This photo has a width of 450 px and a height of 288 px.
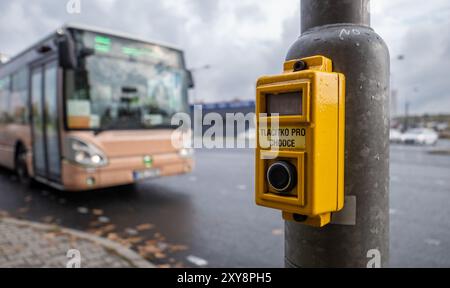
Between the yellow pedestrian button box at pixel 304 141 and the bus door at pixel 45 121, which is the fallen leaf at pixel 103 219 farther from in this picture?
the yellow pedestrian button box at pixel 304 141

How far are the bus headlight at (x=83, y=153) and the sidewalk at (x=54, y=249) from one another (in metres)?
1.52

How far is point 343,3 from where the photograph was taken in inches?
55.4

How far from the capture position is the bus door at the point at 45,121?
6973 mm

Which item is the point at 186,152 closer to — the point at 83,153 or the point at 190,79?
the point at 190,79

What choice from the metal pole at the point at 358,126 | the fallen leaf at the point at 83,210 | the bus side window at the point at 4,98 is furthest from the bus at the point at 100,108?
the metal pole at the point at 358,126

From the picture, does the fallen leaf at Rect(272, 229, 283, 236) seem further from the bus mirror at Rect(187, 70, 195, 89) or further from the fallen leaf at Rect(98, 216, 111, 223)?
the bus mirror at Rect(187, 70, 195, 89)

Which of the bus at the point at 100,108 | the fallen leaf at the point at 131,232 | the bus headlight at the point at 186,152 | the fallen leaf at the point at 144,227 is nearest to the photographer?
the fallen leaf at the point at 131,232

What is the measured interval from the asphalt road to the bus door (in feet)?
2.17

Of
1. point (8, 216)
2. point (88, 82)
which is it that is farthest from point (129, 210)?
point (88, 82)

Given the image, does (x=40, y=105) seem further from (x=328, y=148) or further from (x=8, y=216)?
(x=328, y=148)

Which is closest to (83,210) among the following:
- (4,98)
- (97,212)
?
(97,212)

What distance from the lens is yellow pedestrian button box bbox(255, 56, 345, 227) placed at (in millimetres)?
1307

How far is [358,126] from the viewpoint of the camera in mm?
1374
